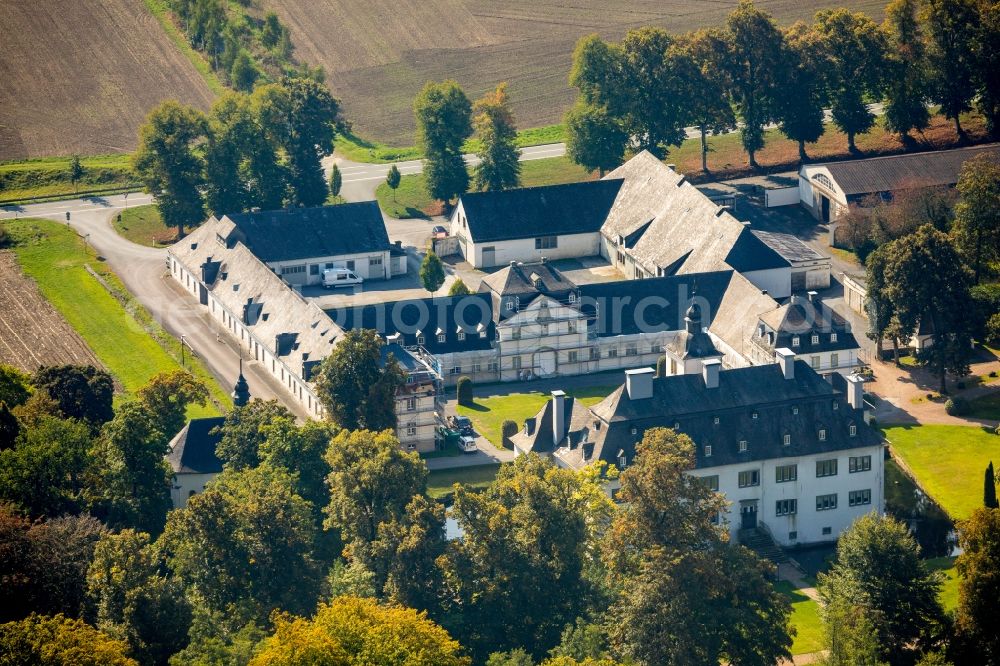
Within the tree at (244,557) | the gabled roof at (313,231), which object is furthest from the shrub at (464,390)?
the tree at (244,557)

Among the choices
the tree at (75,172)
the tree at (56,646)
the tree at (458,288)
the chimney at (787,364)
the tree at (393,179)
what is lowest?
the tree at (56,646)

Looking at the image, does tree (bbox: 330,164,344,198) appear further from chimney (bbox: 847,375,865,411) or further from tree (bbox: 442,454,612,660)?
tree (bbox: 442,454,612,660)

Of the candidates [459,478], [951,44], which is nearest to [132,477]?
[459,478]

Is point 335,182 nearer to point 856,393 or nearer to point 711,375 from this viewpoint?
point 711,375

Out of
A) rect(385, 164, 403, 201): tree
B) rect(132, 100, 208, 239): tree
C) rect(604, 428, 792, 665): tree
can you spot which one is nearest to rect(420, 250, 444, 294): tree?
rect(385, 164, 403, 201): tree

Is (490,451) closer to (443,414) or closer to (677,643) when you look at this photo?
(443,414)

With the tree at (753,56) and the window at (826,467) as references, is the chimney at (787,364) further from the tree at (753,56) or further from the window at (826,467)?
the tree at (753,56)

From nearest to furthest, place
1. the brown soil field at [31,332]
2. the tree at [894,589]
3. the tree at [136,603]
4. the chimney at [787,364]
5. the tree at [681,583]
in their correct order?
the tree at [681,583] → the tree at [136,603] → the tree at [894,589] → the chimney at [787,364] → the brown soil field at [31,332]
